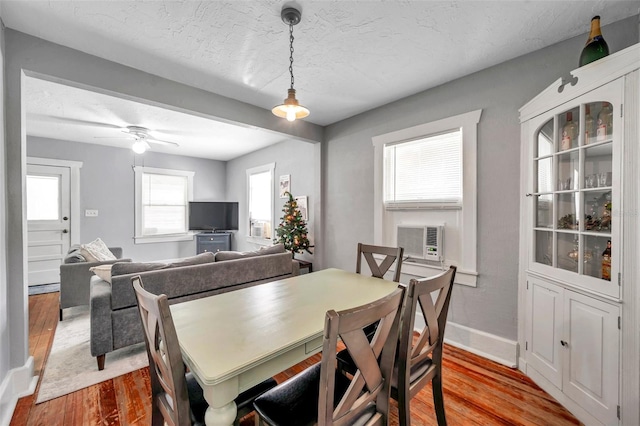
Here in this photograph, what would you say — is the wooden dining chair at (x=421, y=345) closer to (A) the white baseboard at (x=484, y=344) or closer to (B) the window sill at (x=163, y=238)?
(A) the white baseboard at (x=484, y=344)

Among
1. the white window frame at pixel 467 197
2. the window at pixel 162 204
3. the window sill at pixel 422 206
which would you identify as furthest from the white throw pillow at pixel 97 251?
the white window frame at pixel 467 197

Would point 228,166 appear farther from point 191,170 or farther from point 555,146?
point 555,146

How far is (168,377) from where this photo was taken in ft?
3.59

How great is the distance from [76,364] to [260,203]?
379 centimetres

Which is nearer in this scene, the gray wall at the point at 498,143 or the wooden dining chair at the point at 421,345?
the wooden dining chair at the point at 421,345

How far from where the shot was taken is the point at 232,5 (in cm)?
170

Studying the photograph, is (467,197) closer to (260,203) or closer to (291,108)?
(291,108)

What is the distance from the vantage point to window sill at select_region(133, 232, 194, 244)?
222 inches

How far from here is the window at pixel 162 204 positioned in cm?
566

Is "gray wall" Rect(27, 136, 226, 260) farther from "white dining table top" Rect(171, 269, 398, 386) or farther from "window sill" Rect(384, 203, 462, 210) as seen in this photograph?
"window sill" Rect(384, 203, 462, 210)

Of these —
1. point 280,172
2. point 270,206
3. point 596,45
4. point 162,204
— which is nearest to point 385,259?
point 596,45

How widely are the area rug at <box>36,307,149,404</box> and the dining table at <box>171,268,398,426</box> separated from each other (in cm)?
133

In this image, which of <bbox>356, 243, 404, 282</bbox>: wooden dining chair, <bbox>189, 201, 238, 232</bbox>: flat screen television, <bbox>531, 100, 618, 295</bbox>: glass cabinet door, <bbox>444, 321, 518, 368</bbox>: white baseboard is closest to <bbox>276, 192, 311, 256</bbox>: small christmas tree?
<bbox>356, 243, 404, 282</bbox>: wooden dining chair

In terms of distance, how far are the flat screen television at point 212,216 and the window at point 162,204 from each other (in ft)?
1.39
